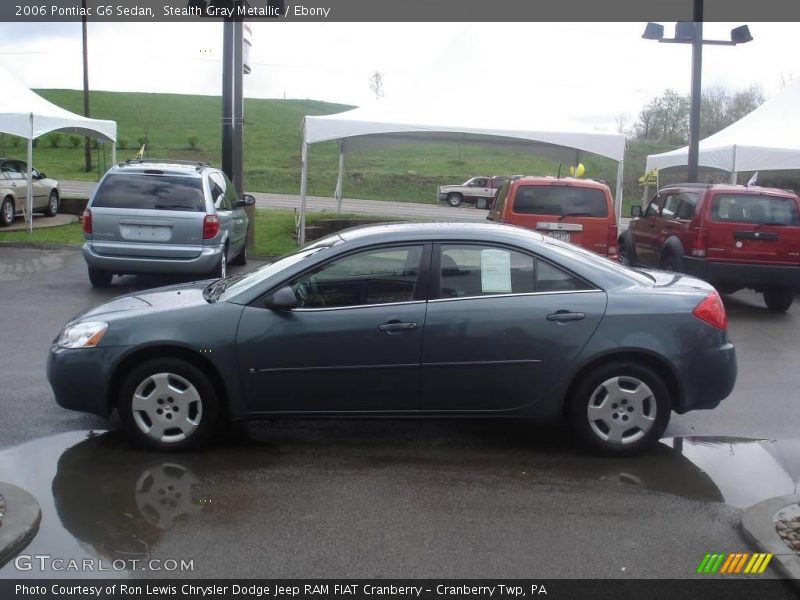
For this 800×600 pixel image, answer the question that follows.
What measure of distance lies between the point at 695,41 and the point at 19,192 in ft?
47.7

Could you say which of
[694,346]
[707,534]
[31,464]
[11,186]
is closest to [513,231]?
[694,346]

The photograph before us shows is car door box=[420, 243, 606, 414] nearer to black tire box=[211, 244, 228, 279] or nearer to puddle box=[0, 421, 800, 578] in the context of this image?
puddle box=[0, 421, 800, 578]

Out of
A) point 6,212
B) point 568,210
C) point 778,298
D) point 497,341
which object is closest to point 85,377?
point 497,341

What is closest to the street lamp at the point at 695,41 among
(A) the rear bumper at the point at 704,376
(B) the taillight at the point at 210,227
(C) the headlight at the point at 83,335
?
(B) the taillight at the point at 210,227

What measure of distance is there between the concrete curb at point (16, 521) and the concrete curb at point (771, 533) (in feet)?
11.8

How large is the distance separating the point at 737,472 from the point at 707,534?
3.69 feet

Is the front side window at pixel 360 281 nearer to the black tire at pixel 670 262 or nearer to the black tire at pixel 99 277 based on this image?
the black tire at pixel 99 277

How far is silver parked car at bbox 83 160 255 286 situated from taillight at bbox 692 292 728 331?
7.23m

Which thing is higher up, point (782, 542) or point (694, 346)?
point (694, 346)

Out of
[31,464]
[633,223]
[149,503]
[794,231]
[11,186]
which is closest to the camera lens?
[149,503]

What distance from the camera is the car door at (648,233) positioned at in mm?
13562

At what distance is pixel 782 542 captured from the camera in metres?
4.21

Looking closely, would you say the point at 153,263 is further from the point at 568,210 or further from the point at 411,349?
the point at 411,349

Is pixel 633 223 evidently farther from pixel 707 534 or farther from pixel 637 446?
pixel 707 534
